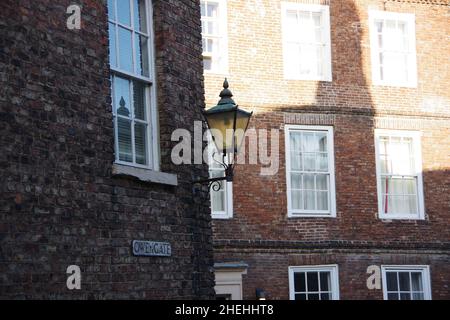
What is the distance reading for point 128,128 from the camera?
10.7 metres

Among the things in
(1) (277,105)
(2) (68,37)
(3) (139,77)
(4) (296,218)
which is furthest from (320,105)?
(2) (68,37)

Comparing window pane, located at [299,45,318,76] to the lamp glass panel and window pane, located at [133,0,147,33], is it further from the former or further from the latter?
the lamp glass panel

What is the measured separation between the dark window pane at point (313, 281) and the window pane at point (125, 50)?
36.6 feet

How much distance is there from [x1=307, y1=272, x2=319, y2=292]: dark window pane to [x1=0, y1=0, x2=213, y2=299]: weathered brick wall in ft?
31.9

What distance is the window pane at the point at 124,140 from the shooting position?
1053 centimetres

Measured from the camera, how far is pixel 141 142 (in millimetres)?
10969

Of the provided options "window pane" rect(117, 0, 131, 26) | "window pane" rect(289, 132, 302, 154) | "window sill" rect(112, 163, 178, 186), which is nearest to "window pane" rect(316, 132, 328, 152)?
"window pane" rect(289, 132, 302, 154)

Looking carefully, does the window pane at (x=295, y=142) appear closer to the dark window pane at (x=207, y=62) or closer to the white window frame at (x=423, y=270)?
the dark window pane at (x=207, y=62)

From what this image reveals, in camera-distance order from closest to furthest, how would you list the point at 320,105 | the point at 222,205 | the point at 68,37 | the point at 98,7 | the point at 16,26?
1. the point at 16,26
2. the point at 68,37
3. the point at 98,7
4. the point at 222,205
5. the point at 320,105

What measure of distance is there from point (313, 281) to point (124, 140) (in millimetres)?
11303

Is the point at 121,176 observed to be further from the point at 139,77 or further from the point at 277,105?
the point at 277,105

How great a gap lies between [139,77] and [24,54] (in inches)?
92.8

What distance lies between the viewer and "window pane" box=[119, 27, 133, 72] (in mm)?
10766

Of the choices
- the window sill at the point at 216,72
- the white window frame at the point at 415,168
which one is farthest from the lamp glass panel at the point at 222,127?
the white window frame at the point at 415,168
